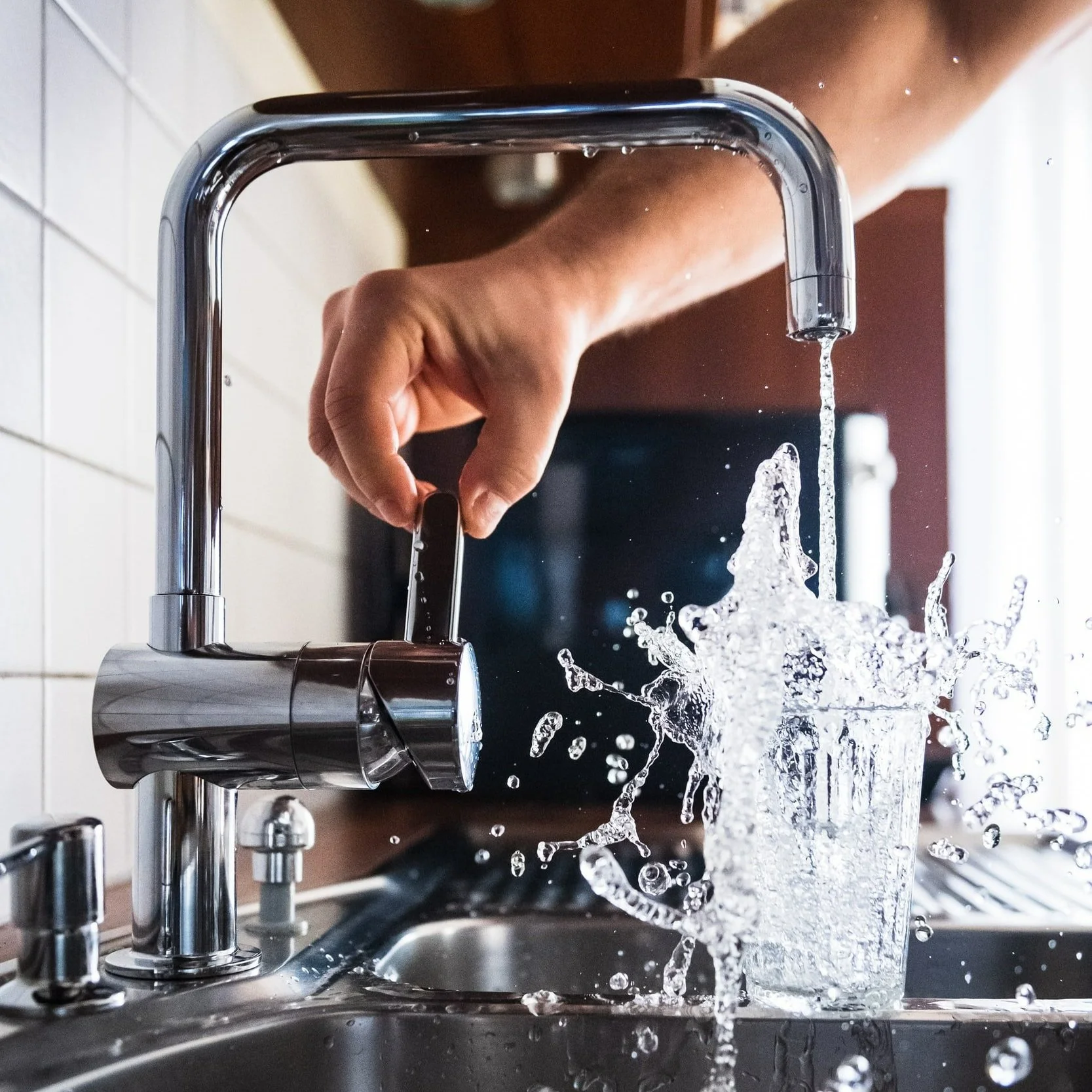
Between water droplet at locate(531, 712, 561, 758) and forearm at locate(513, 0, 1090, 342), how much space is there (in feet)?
0.96

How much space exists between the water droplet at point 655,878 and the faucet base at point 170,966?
0.40 metres

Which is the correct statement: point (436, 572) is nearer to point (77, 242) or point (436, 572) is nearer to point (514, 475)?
point (514, 475)

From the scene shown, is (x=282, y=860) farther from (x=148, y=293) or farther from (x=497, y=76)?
(x=497, y=76)

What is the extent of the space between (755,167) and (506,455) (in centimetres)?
32

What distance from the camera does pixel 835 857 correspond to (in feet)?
1.83

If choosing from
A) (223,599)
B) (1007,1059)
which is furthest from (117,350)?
(1007,1059)

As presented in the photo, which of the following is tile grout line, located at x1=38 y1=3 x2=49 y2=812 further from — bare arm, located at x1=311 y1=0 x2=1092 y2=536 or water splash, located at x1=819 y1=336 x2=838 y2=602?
water splash, located at x1=819 y1=336 x2=838 y2=602

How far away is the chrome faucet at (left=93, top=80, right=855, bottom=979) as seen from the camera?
507 mm

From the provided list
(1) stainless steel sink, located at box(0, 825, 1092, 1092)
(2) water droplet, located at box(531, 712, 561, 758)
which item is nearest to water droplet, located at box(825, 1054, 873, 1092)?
(1) stainless steel sink, located at box(0, 825, 1092, 1092)

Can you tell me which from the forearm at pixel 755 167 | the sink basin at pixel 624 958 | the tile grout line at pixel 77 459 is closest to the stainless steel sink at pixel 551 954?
the sink basin at pixel 624 958

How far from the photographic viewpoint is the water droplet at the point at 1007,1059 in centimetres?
53

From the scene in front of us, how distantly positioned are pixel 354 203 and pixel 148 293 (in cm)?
21

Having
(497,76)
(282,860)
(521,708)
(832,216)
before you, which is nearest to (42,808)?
(282,860)

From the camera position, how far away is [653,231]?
36.0 inches
